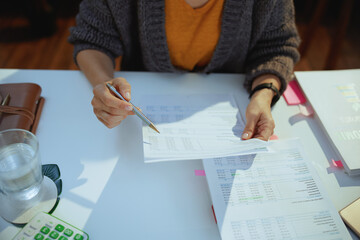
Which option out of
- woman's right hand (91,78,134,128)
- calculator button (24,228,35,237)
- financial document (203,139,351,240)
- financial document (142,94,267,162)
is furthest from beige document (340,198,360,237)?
calculator button (24,228,35,237)

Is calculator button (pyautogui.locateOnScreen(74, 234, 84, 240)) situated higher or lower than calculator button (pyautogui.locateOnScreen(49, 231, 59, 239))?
lower

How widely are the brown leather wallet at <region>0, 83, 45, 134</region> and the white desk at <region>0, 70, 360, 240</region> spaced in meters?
0.02

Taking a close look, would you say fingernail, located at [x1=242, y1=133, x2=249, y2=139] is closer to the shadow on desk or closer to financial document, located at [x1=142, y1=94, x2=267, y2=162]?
financial document, located at [x1=142, y1=94, x2=267, y2=162]

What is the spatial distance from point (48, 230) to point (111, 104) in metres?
0.26

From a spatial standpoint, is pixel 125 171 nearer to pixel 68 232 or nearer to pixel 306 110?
pixel 68 232

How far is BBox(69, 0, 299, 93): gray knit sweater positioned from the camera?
0.76 meters

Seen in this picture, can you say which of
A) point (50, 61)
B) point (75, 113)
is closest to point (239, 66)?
point (75, 113)

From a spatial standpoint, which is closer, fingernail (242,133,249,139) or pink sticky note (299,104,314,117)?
fingernail (242,133,249,139)

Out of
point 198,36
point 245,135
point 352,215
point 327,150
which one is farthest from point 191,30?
point 352,215

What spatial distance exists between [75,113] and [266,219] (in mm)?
519

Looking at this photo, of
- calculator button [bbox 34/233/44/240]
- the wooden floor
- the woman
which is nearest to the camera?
calculator button [bbox 34/233/44/240]

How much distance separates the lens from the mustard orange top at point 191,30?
78 centimetres

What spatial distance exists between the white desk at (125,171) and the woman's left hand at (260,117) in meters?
0.05

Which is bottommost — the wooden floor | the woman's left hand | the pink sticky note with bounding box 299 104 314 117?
the wooden floor
